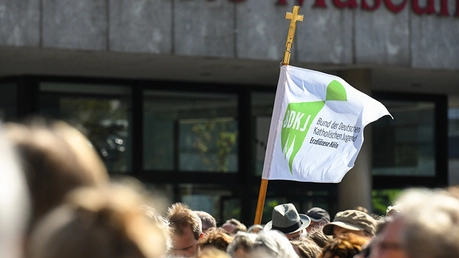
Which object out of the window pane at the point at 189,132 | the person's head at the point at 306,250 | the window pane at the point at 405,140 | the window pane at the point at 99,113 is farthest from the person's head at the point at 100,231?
the window pane at the point at 405,140

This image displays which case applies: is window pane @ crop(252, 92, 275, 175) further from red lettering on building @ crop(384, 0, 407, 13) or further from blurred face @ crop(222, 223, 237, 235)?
blurred face @ crop(222, 223, 237, 235)

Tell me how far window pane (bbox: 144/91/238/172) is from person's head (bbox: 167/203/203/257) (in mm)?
9322

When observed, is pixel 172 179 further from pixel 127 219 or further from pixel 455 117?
A: pixel 127 219

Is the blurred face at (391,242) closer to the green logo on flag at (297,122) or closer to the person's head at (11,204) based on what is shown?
the person's head at (11,204)

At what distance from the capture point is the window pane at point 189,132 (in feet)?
52.1

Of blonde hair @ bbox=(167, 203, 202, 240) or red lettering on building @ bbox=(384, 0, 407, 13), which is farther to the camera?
red lettering on building @ bbox=(384, 0, 407, 13)

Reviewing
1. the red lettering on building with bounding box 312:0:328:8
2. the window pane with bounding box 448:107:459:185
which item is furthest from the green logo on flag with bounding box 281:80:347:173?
the window pane with bounding box 448:107:459:185

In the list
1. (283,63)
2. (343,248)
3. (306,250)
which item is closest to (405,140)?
(283,63)

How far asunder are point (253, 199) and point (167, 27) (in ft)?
14.7

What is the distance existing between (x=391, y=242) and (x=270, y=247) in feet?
4.94

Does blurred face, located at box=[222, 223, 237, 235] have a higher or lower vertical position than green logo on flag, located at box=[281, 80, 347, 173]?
lower

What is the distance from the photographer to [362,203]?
15.4 metres

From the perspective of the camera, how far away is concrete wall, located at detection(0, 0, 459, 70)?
1243 centimetres

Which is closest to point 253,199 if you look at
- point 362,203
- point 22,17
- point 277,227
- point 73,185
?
point 362,203
